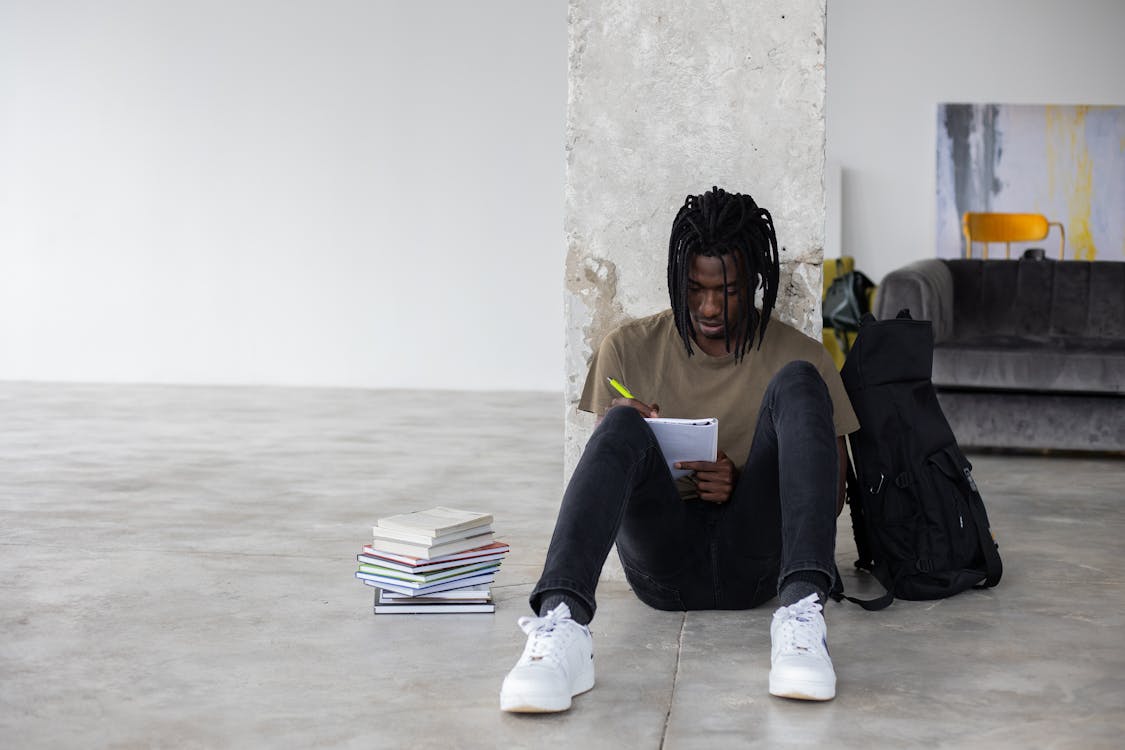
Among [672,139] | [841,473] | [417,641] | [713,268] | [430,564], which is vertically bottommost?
[417,641]

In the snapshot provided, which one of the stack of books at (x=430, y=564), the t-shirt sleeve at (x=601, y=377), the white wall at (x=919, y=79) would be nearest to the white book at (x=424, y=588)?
the stack of books at (x=430, y=564)

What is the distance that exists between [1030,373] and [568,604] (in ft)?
11.4

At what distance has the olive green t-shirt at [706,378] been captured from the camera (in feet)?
8.38

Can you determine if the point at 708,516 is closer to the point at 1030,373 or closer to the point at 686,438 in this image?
the point at 686,438

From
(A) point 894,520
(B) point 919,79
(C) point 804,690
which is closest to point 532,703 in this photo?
(C) point 804,690

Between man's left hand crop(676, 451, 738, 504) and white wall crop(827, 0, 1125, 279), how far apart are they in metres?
5.69

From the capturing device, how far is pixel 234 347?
7.80m

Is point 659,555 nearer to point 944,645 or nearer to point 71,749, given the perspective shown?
point 944,645

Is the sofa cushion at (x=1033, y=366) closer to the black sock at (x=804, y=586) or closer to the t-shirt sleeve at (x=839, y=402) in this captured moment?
the t-shirt sleeve at (x=839, y=402)

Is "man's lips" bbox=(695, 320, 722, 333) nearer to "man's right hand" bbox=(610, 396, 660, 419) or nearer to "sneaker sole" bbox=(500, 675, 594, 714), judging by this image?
"man's right hand" bbox=(610, 396, 660, 419)

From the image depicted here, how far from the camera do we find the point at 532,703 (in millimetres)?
2014

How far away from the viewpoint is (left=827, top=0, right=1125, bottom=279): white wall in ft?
25.6

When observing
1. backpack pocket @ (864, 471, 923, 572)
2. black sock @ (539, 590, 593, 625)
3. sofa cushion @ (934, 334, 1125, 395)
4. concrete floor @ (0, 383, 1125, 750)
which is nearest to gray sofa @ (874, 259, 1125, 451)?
sofa cushion @ (934, 334, 1125, 395)

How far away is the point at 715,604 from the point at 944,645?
449 millimetres
